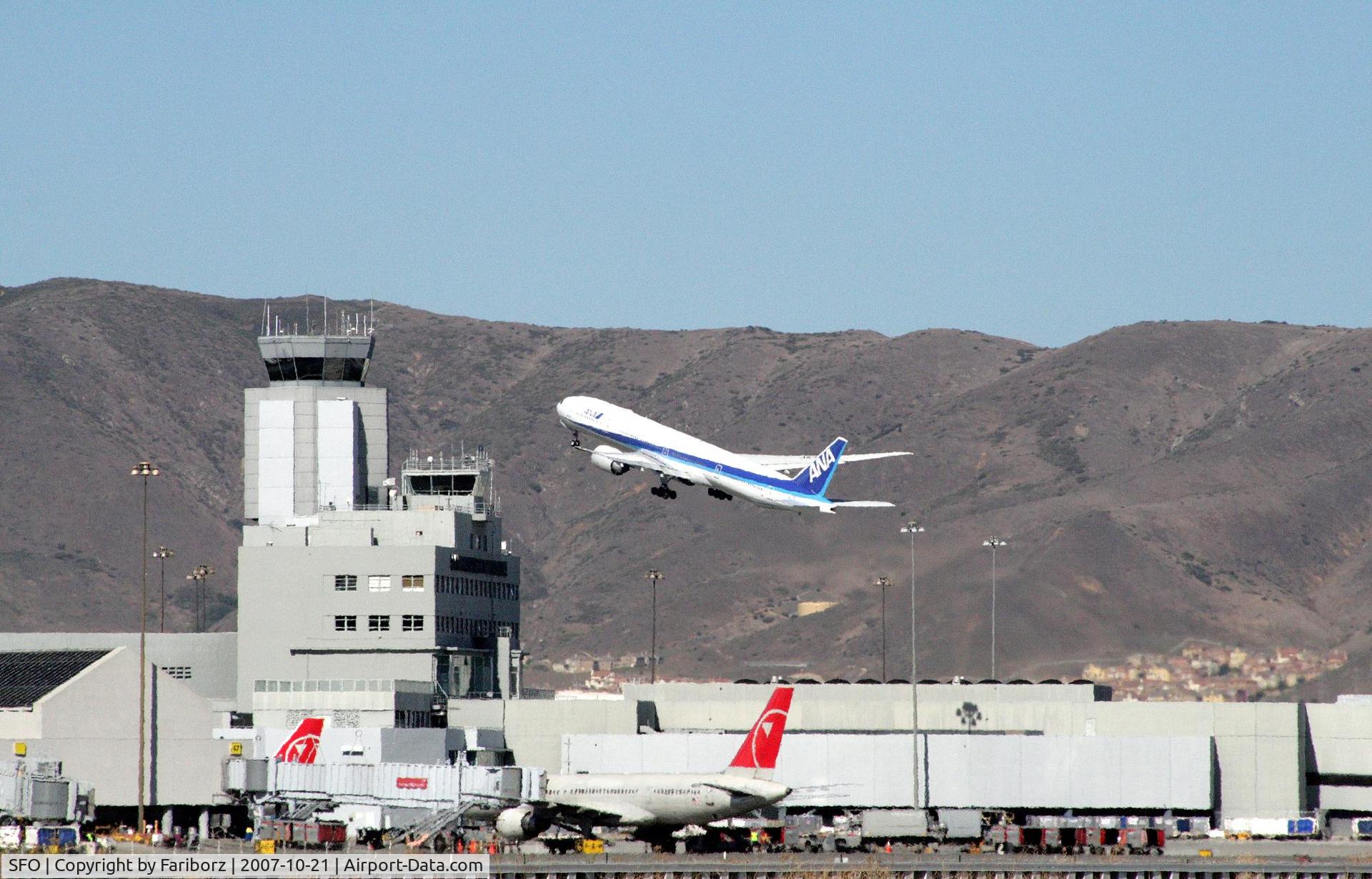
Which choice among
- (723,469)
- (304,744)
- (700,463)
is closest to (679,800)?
(304,744)

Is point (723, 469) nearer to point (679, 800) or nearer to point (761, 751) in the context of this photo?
point (761, 751)

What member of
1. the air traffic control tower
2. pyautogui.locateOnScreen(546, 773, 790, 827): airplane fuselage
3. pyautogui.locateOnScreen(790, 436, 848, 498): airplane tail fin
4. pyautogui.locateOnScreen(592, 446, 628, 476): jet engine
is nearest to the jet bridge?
pyautogui.locateOnScreen(546, 773, 790, 827): airplane fuselage

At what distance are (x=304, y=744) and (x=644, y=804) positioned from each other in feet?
93.2

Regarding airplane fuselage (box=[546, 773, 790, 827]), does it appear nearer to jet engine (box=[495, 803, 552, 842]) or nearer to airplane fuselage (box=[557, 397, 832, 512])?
jet engine (box=[495, 803, 552, 842])

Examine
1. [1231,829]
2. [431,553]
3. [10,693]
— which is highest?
[431,553]

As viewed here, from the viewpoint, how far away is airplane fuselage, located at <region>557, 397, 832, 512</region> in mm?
151000

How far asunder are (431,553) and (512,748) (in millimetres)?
18990

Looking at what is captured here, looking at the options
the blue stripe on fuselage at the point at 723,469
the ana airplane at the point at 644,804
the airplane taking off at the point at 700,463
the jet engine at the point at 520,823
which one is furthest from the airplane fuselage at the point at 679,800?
the blue stripe on fuselage at the point at 723,469

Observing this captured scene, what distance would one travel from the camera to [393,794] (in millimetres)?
126438

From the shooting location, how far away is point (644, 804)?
120875 millimetres

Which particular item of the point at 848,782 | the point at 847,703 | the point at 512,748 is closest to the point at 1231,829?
the point at 848,782

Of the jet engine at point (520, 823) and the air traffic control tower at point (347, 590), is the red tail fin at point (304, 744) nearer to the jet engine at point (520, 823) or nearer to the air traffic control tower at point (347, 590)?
the jet engine at point (520, 823)

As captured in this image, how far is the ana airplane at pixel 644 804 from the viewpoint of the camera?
119 m

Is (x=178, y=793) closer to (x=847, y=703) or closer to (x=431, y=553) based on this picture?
(x=431, y=553)
